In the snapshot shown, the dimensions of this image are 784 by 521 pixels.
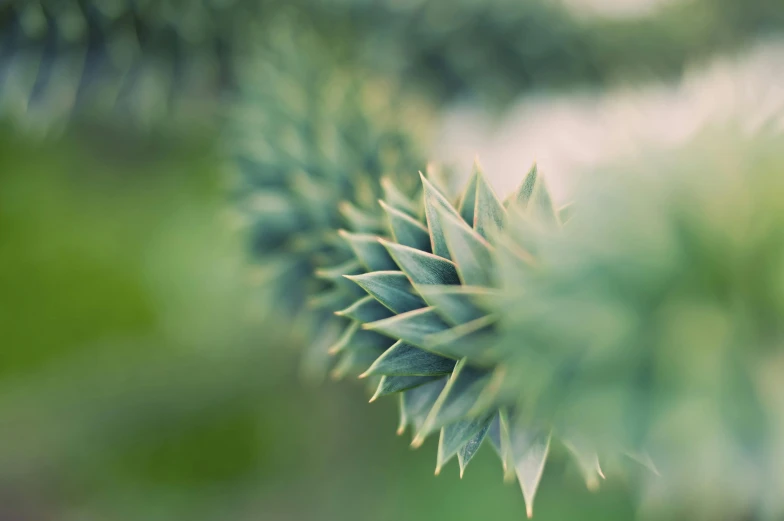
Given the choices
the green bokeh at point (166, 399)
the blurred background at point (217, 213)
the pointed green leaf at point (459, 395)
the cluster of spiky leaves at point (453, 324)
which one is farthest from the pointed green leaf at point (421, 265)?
the green bokeh at point (166, 399)

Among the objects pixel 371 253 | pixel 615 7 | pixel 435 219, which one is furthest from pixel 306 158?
pixel 615 7

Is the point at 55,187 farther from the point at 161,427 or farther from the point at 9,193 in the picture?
the point at 161,427

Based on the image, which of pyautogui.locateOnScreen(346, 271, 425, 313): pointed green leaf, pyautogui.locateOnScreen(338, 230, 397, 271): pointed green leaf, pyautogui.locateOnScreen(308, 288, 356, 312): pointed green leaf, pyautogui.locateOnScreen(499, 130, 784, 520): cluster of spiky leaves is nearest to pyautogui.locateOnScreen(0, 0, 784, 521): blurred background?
pyautogui.locateOnScreen(308, 288, 356, 312): pointed green leaf

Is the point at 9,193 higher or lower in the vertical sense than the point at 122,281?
higher

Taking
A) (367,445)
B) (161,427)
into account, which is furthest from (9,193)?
(367,445)

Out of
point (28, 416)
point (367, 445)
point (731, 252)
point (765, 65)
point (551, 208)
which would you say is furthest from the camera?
point (367, 445)

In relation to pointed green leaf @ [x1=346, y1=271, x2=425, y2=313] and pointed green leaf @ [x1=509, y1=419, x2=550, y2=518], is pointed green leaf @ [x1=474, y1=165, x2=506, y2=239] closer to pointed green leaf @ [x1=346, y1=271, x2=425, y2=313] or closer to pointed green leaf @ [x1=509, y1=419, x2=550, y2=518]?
pointed green leaf @ [x1=346, y1=271, x2=425, y2=313]
